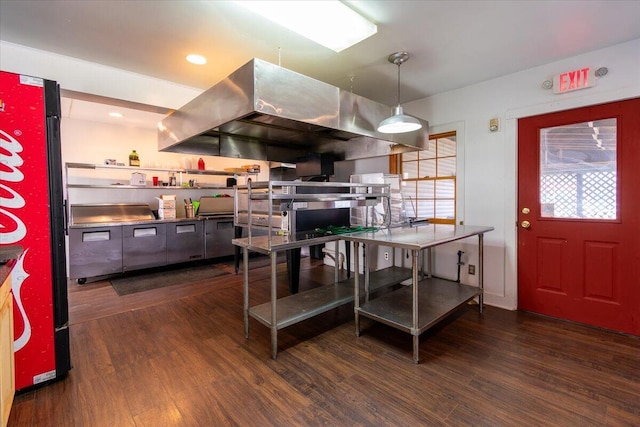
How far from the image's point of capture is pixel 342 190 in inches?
166

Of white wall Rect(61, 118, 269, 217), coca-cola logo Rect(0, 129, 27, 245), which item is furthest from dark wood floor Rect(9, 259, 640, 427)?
white wall Rect(61, 118, 269, 217)

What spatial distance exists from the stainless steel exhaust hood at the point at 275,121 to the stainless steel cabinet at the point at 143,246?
210cm

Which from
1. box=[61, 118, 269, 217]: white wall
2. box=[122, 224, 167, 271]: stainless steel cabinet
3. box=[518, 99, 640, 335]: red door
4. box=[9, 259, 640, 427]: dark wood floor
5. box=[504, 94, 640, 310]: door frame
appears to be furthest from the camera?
box=[61, 118, 269, 217]: white wall

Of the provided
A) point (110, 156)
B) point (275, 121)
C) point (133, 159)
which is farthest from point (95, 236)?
point (275, 121)

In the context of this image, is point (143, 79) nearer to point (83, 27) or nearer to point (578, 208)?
point (83, 27)

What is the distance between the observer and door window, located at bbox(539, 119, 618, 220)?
2533 millimetres

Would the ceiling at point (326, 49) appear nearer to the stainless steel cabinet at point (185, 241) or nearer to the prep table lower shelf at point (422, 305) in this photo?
the prep table lower shelf at point (422, 305)

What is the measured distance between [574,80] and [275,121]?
2641 mm

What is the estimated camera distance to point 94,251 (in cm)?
404

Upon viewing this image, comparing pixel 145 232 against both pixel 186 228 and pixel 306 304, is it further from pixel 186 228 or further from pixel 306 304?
pixel 306 304

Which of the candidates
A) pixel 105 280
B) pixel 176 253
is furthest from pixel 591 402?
pixel 105 280

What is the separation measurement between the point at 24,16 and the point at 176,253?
3395mm

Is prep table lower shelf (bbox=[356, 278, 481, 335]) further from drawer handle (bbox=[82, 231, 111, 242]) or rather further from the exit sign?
drawer handle (bbox=[82, 231, 111, 242])

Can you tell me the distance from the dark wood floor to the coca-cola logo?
0.96 metres
